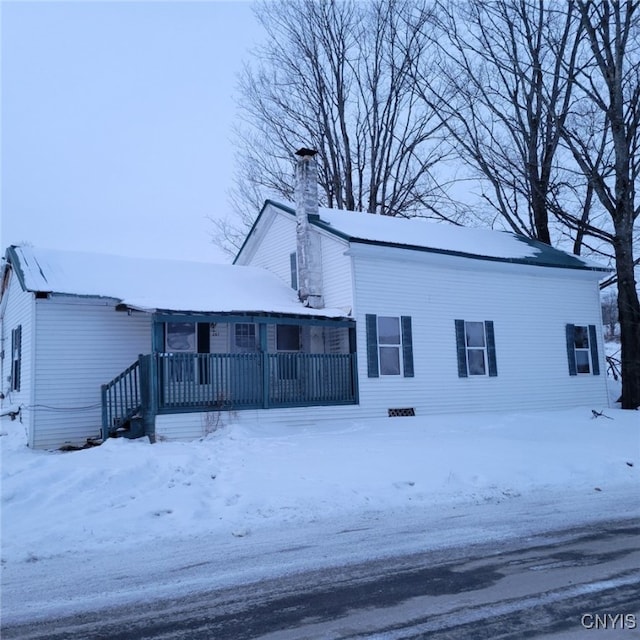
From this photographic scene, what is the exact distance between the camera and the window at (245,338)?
54.8 feet

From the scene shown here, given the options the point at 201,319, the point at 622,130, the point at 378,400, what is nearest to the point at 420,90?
the point at 622,130

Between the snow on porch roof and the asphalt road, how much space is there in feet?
29.4

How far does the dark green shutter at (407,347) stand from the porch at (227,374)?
1.52 metres

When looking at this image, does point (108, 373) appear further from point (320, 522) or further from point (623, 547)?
point (623, 547)

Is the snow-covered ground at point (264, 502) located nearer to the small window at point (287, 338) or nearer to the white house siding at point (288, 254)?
the small window at point (287, 338)

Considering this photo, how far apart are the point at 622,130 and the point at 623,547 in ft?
55.9

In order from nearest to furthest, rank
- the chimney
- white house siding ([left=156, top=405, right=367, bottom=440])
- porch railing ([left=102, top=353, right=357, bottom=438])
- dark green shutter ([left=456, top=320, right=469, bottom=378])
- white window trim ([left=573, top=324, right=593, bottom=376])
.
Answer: white house siding ([left=156, top=405, right=367, bottom=440])
porch railing ([left=102, top=353, right=357, bottom=438])
the chimney
dark green shutter ([left=456, top=320, right=469, bottom=378])
white window trim ([left=573, top=324, right=593, bottom=376])

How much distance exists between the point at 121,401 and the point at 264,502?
21.6ft

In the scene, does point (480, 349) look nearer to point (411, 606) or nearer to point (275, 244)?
point (275, 244)

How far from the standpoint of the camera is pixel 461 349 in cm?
1764

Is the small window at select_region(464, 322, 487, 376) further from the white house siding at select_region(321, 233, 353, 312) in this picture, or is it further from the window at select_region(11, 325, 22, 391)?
the window at select_region(11, 325, 22, 391)

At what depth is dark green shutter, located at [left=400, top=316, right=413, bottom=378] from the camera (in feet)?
54.5

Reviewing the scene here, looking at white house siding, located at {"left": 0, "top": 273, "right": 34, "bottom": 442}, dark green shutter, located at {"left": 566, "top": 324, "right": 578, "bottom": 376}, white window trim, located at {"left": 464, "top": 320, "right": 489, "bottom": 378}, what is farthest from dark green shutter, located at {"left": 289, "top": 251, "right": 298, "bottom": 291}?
dark green shutter, located at {"left": 566, "top": 324, "right": 578, "bottom": 376}

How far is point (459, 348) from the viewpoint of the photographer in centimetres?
1759
